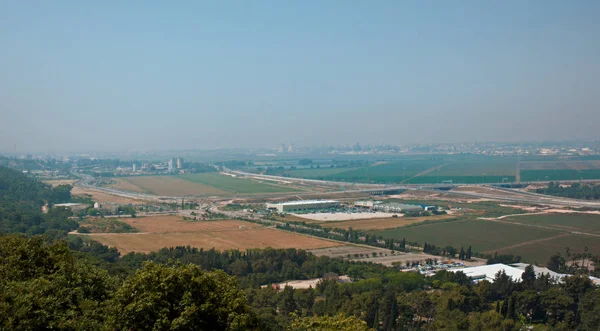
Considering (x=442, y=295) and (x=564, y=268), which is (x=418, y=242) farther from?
(x=442, y=295)

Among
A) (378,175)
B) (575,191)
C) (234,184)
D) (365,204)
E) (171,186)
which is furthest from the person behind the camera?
(378,175)

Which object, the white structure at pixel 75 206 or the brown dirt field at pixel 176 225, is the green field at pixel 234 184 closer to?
the white structure at pixel 75 206

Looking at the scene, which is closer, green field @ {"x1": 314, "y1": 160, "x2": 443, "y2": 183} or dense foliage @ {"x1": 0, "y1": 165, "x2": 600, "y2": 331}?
dense foliage @ {"x1": 0, "y1": 165, "x2": 600, "y2": 331}

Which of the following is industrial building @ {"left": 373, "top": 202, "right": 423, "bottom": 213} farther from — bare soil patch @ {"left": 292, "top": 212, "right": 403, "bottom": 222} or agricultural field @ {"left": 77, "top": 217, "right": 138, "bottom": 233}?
agricultural field @ {"left": 77, "top": 217, "right": 138, "bottom": 233}

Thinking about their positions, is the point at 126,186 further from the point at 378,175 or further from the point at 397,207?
the point at 397,207

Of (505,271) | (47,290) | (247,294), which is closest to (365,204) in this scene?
(505,271)

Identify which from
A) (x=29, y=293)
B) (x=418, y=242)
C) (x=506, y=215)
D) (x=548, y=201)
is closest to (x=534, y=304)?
(x=418, y=242)

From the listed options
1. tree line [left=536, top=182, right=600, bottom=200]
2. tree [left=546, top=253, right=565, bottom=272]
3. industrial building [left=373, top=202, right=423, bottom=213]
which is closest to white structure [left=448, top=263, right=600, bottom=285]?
tree [left=546, top=253, right=565, bottom=272]
